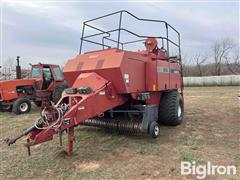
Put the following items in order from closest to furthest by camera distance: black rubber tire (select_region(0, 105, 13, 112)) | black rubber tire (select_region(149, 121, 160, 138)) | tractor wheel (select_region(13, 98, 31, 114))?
1. black rubber tire (select_region(149, 121, 160, 138))
2. tractor wheel (select_region(13, 98, 31, 114))
3. black rubber tire (select_region(0, 105, 13, 112))

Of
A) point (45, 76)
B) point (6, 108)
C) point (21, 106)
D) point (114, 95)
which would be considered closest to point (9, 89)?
point (21, 106)

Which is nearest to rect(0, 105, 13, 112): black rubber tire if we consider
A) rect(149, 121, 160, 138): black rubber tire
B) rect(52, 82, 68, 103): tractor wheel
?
rect(52, 82, 68, 103): tractor wheel

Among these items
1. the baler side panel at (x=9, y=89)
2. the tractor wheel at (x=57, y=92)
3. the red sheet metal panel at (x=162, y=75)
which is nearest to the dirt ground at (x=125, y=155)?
the red sheet metal panel at (x=162, y=75)

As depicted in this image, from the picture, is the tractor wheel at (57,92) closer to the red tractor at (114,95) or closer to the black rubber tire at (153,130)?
the red tractor at (114,95)

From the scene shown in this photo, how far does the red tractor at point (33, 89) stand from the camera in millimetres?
10938

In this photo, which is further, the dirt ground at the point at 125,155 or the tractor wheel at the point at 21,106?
the tractor wheel at the point at 21,106

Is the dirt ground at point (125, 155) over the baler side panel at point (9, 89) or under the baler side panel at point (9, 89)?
under

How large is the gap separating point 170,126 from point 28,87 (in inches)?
283

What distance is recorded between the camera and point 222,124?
24.4 feet

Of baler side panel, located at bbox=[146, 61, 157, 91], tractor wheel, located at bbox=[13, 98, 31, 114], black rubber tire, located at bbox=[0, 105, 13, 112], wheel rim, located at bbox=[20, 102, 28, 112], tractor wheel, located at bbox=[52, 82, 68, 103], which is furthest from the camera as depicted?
black rubber tire, located at bbox=[0, 105, 13, 112]

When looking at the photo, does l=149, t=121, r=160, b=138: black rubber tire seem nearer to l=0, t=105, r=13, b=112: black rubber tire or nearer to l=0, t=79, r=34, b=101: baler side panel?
l=0, t=79, r=34, b=101: baler side panel

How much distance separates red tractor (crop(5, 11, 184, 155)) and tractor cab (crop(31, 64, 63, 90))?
5.68 meters

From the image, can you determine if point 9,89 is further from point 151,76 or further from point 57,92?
point 151,76

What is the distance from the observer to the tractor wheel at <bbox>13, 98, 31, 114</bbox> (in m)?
10.6
